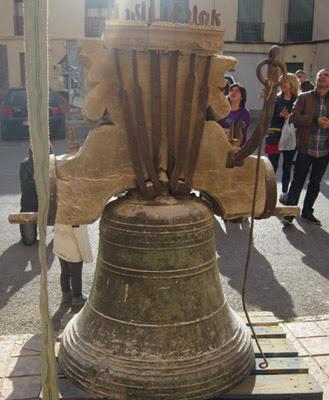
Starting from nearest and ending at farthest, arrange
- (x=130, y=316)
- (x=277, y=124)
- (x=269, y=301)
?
1. (x=130, y=316)
2. (x=269, y=301)
3. (x=277, y=124)

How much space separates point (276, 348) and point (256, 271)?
2173 mm

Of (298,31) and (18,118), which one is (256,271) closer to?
(18,118)

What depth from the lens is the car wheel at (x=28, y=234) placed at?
5.53 m

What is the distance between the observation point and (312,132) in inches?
240

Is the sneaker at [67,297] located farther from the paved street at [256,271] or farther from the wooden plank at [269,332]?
the wooden plank at [269,332]

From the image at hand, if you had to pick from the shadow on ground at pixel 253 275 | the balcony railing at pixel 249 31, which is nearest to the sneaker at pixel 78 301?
the shadow on ground at pixel 253 275

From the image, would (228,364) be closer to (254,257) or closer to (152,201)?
(152,201)

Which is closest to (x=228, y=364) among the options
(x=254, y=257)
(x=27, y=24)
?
(x=27, y=24)

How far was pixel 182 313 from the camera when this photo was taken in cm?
243

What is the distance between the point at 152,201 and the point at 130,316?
548 mm

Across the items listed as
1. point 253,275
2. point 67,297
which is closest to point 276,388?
point 67,297

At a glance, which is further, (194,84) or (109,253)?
(109,253)

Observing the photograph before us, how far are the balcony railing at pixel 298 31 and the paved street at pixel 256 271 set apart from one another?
2128cm

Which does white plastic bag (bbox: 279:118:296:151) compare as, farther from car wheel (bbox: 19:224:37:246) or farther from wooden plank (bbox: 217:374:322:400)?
wooden plank (bbox: 217:374:322:400)
